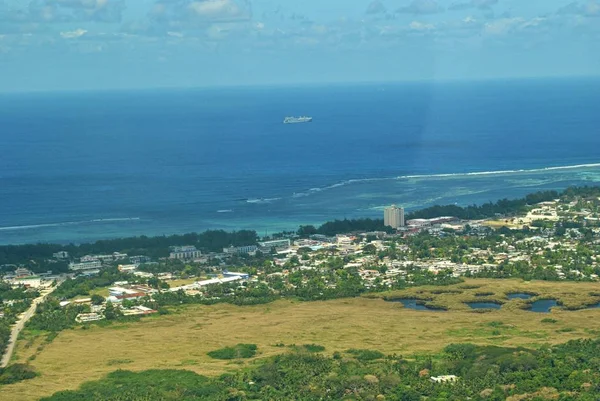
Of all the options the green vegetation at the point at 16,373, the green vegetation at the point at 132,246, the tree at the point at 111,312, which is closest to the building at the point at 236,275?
the green vegetation at the point at 132,246

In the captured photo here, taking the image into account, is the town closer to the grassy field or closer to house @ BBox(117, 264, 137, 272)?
house @ BBox(117, 264, 137, 272)

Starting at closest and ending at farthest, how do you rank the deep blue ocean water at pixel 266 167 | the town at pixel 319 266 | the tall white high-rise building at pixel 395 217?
the town at pixel 319 266
the tall white high-rise building at pixel 395 217
the deep blue ocean water at pixel 266 167

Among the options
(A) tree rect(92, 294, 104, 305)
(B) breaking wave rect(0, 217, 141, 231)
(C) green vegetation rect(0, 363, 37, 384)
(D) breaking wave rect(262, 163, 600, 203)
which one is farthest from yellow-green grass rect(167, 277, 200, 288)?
(D) breaking wave rect(262, 163, 600, 203)

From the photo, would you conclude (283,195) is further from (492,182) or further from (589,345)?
(589,345)

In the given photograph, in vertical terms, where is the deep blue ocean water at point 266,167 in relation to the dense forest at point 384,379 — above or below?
above

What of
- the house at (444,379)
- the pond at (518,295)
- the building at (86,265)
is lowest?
the house at (444,379)

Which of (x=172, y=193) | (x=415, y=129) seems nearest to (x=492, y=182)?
(x=172, y=193)

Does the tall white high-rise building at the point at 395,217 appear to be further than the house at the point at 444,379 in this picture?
Yes

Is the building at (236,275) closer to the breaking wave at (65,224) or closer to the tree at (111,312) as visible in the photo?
the tree at (111,312)
